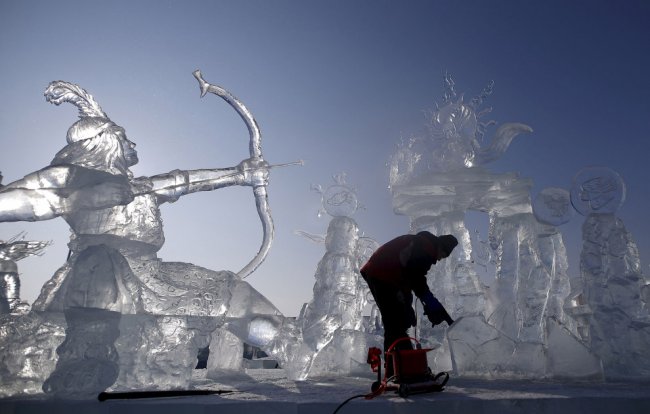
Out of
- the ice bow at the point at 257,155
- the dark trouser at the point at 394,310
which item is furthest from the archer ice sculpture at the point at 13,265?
the dark trouser at the point at 394,310

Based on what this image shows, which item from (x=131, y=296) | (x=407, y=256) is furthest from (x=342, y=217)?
(x=407, y=256)

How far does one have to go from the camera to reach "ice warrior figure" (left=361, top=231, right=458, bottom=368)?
13.5ft

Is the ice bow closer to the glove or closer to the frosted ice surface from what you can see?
the glove

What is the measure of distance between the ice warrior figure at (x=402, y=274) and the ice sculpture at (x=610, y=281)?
9.05ft

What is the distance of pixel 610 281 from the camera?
5.83 m

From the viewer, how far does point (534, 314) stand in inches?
320

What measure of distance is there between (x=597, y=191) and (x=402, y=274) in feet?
11.2

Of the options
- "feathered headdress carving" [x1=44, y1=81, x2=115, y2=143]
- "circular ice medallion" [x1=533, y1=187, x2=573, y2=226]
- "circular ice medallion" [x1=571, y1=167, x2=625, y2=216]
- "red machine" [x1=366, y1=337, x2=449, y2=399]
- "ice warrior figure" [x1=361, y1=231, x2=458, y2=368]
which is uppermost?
"feathered headdress carving" [x1=44, y1=81, x2=115, y2=143]

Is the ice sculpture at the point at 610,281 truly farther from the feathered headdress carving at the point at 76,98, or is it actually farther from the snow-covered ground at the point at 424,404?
the feathered headdress carving at the point at 76,98

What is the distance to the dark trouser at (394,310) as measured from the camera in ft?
13.5

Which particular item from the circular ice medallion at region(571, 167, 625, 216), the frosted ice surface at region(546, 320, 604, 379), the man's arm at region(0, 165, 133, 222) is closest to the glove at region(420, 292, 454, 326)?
the frosted ice surface at region(546, 320, 604, 379)

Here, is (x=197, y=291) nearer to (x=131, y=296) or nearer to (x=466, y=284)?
(x=131, y=296)

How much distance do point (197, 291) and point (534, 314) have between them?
5.26 metres

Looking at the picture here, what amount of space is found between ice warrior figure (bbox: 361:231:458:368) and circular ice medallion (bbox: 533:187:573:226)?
14.8 feet
